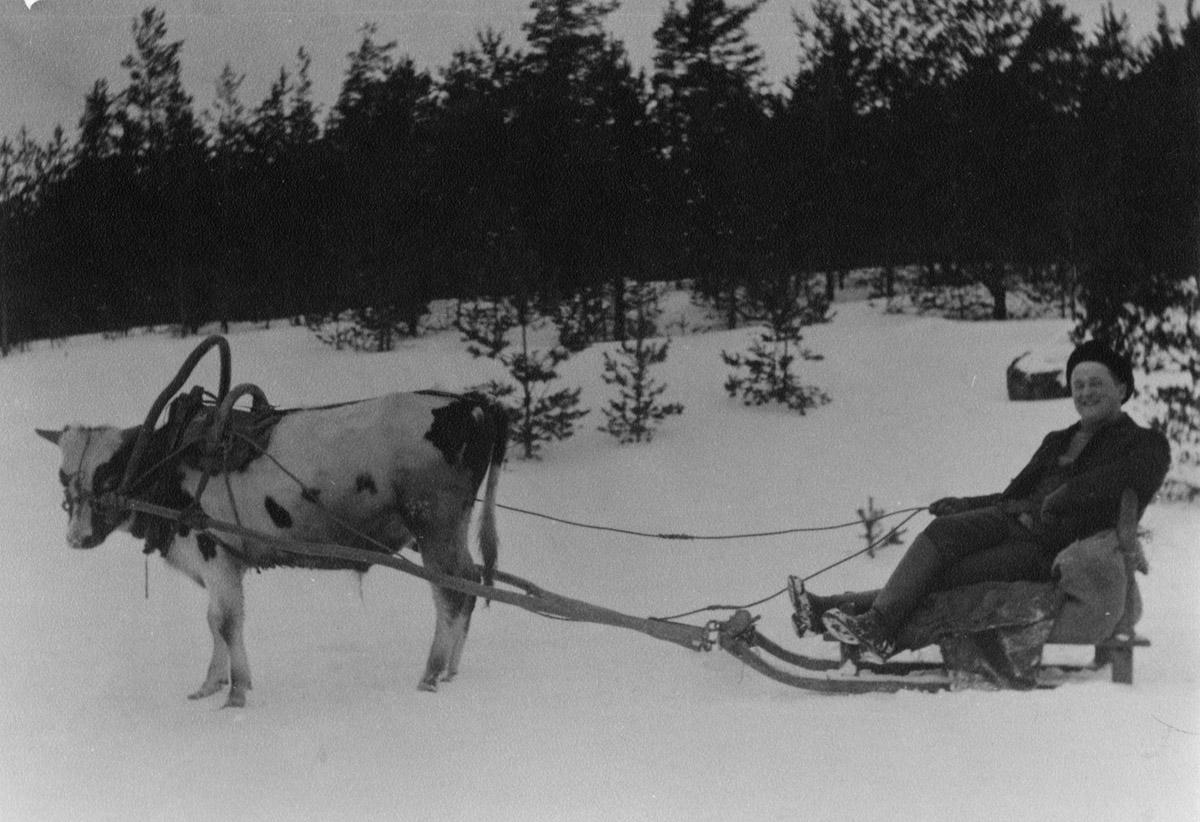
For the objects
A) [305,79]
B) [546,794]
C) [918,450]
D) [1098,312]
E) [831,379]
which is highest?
[305,79]

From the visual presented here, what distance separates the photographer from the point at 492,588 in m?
3.89

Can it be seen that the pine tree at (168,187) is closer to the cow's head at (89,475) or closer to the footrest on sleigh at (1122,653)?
the cow's head at (89,475)

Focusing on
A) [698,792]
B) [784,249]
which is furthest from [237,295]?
[698,792]

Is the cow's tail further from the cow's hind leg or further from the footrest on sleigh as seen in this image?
the footrest on sleigh

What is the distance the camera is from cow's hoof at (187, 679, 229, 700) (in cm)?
412

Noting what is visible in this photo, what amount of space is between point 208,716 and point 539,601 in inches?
53.7

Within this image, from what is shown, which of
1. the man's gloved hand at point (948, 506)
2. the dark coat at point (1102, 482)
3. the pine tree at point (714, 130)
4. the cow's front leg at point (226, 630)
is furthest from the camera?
the pine tree at point (714, 130)

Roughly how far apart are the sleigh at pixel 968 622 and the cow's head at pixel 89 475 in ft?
0.92

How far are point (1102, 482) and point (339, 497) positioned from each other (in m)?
2.90

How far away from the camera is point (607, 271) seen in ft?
15.6

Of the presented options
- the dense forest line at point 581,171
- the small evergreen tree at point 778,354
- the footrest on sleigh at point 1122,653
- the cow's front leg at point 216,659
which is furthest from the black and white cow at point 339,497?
the footrest on sleigh at point 1122,653

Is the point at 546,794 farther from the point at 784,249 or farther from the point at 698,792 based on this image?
the point at 784,249

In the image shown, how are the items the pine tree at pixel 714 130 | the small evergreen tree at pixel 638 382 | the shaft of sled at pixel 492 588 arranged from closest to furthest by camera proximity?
the shaft of sled at pixel 492 588 → the pine tree at pixel 714 130 → the small evergreen tree at pixel 638 382

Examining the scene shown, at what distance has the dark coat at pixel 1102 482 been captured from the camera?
340cm
